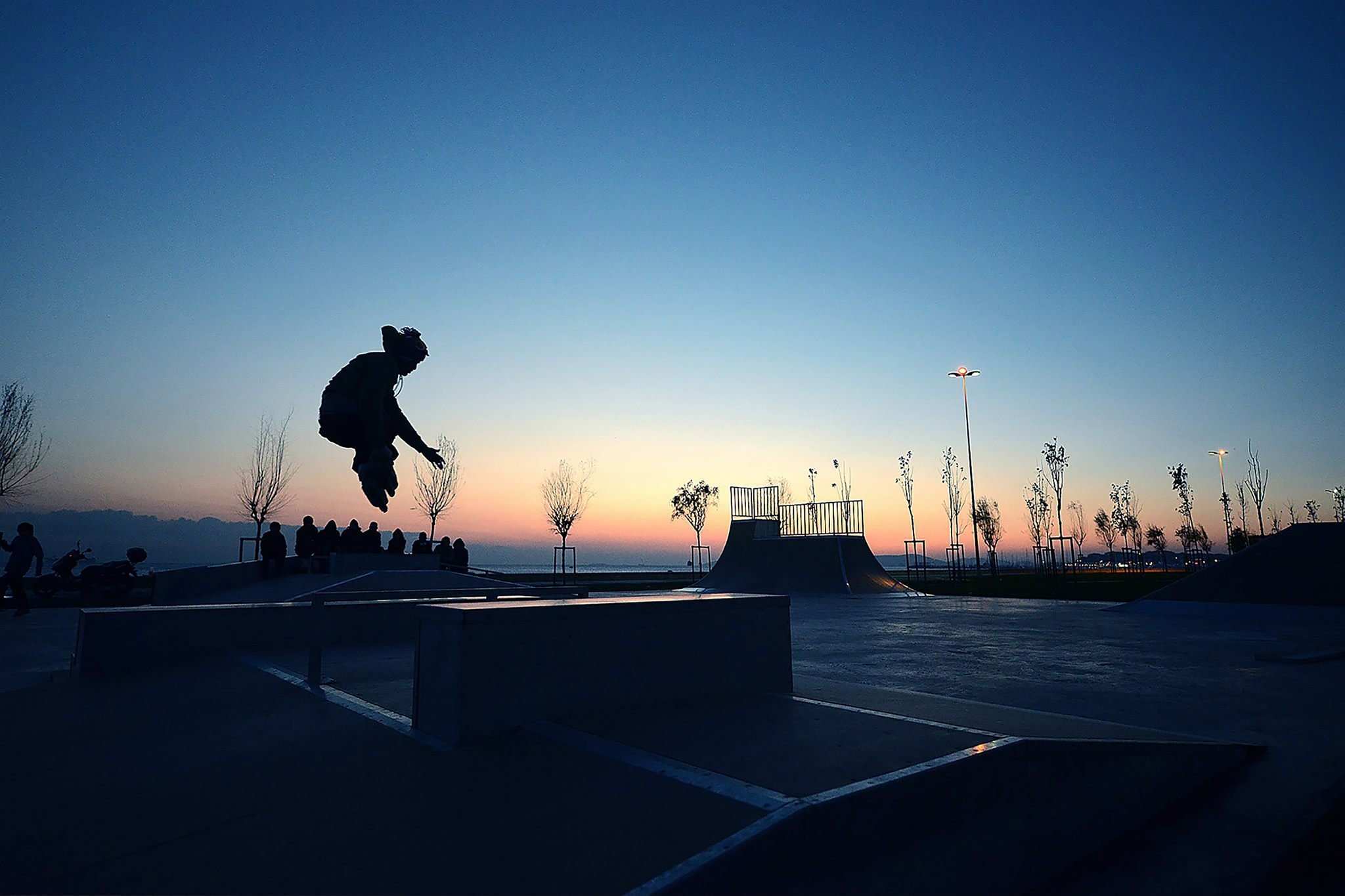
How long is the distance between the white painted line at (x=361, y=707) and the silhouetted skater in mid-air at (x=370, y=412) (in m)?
7.56

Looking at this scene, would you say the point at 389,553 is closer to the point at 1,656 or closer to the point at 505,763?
the point at 1,656

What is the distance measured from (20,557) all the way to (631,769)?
15.3m

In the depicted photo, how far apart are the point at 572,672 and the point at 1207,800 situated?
355cm

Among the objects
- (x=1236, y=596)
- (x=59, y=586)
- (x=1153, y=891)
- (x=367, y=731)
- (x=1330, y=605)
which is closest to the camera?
(x=1153, y=891)

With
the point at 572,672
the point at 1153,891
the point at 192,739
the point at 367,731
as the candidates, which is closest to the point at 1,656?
the point at 192,739

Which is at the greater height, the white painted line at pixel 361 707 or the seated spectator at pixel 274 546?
the seated spectator at pixel 274 546

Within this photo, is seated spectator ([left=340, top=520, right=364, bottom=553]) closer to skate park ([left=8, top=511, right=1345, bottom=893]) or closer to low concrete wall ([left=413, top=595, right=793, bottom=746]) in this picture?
skate park ([left=8, top=511, right=1345, bottom=893])

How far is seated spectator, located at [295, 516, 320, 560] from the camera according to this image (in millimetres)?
17984

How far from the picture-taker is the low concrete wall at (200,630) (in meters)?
6.10

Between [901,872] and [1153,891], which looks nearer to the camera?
[901,872]

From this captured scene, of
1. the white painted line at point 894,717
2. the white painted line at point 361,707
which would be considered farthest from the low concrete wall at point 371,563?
the white painted line at point 894,717

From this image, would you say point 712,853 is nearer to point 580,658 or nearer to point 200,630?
point 580,658

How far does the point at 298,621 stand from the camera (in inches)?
301

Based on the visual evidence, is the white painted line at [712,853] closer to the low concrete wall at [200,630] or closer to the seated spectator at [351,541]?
the low concrete wall at [200,630]
